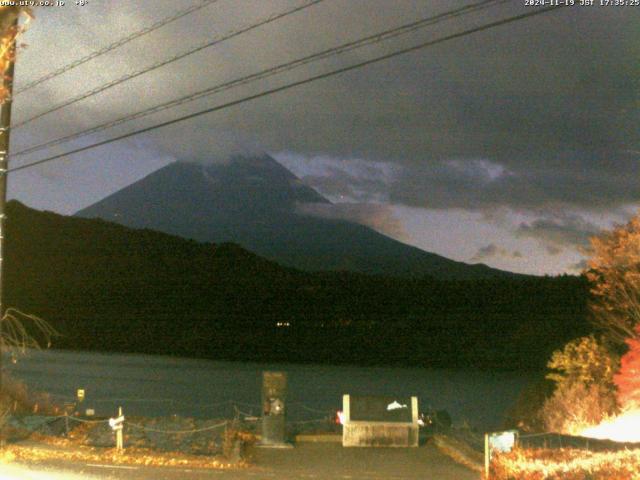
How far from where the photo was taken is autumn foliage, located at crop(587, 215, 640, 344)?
68.4 ft

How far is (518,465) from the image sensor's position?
39.3 feet

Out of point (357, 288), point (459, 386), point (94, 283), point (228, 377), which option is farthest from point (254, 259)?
point (459, 386)

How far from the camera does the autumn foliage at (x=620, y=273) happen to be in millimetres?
20859

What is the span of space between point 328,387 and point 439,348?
2241 inches

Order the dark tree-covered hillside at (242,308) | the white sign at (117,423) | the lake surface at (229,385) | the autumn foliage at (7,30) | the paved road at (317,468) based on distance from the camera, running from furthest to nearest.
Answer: the dark tree-covered hillside at (242,308)
the lake surface at (229,385)
the white sign at (117,423)
the paved road at (317,468)
the autumn foliage at (7,30)

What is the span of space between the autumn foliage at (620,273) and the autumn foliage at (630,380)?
2818 millimetres

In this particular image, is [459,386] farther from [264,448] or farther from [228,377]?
[264,448]

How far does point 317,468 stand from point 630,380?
7156mm

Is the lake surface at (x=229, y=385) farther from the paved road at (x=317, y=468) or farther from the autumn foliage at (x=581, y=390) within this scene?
the paved road at (x=317, y=468)

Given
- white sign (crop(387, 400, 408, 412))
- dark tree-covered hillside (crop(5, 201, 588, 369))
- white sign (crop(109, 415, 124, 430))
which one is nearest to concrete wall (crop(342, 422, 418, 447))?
white sign (crop(387, 400, 408, 412))

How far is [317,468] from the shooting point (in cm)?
1762

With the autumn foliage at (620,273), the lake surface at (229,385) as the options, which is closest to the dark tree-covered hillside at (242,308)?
the lake surface at (229,385)

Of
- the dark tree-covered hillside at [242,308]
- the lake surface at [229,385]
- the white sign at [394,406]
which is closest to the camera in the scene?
the white sign at [394,406]

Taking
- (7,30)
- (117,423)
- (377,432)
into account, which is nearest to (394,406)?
Result: (377,432)
